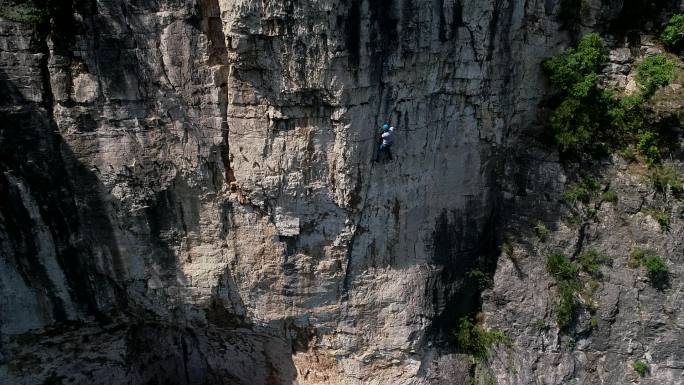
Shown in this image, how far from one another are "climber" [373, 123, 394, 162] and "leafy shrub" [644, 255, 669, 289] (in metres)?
5.55

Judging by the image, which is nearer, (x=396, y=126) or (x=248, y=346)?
(x=396, y=126)

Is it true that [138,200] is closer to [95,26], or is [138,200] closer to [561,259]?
[95,26]

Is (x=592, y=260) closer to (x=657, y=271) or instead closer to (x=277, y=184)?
(x=657, y=271)

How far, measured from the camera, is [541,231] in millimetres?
10828

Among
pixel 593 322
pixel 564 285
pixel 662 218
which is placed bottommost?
pixel 593 322

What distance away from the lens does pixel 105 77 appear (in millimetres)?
8836

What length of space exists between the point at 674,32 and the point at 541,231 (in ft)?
14.5

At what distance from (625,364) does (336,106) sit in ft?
26.6

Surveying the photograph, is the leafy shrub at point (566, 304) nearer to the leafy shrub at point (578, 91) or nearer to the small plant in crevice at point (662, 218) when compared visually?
the small plant in crevice at point (662, 218)

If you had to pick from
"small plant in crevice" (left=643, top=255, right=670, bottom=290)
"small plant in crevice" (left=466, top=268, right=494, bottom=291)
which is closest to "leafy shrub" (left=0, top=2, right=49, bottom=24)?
"small plant in crevice" (left=466, top=268, right=494, bottom=291)

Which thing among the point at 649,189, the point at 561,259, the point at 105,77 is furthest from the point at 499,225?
the point at 105,77

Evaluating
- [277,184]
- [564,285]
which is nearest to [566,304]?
[564,285]

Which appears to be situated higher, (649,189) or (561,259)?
(649,189)

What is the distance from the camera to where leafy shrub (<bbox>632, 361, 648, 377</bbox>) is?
1068 centimetres
